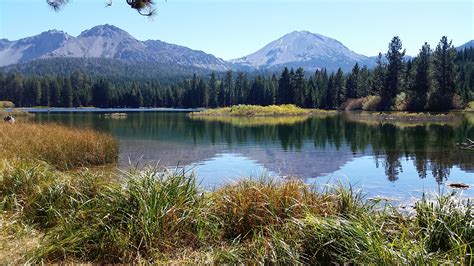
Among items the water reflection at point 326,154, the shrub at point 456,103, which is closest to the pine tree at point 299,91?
the shrub at point 456,103

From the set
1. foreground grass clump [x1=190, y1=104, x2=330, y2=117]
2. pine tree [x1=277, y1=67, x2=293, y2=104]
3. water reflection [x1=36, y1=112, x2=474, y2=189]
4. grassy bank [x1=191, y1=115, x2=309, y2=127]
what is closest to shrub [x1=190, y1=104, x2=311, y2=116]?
foreground grass clump [x1=190, y1=104, x2=330, y2=117]

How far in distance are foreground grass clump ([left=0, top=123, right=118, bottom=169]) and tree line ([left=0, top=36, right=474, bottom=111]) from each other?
7888cm

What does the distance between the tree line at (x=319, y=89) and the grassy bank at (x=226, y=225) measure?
3448 inches

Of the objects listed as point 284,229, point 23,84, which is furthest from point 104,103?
point 284,229

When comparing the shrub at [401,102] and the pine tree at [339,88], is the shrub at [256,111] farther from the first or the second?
the shrub at [401,102]

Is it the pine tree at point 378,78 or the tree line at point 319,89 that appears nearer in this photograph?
the tree line at point 319,89

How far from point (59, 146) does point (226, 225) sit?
1499 centimetres

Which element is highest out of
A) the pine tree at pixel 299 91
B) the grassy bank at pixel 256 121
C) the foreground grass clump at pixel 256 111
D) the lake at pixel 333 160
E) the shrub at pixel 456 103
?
→ the pine tree at pixel 299 91

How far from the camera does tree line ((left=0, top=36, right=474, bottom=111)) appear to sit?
8906 cm

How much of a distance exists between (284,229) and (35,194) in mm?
5500

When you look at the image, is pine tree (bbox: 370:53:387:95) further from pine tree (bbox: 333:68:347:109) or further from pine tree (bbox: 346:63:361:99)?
pine tree (bbox: 333:68:347:109)

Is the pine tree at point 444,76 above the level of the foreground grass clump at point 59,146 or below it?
above

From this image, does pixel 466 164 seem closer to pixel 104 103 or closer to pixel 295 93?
pixel 295 93

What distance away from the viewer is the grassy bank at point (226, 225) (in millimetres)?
6141
